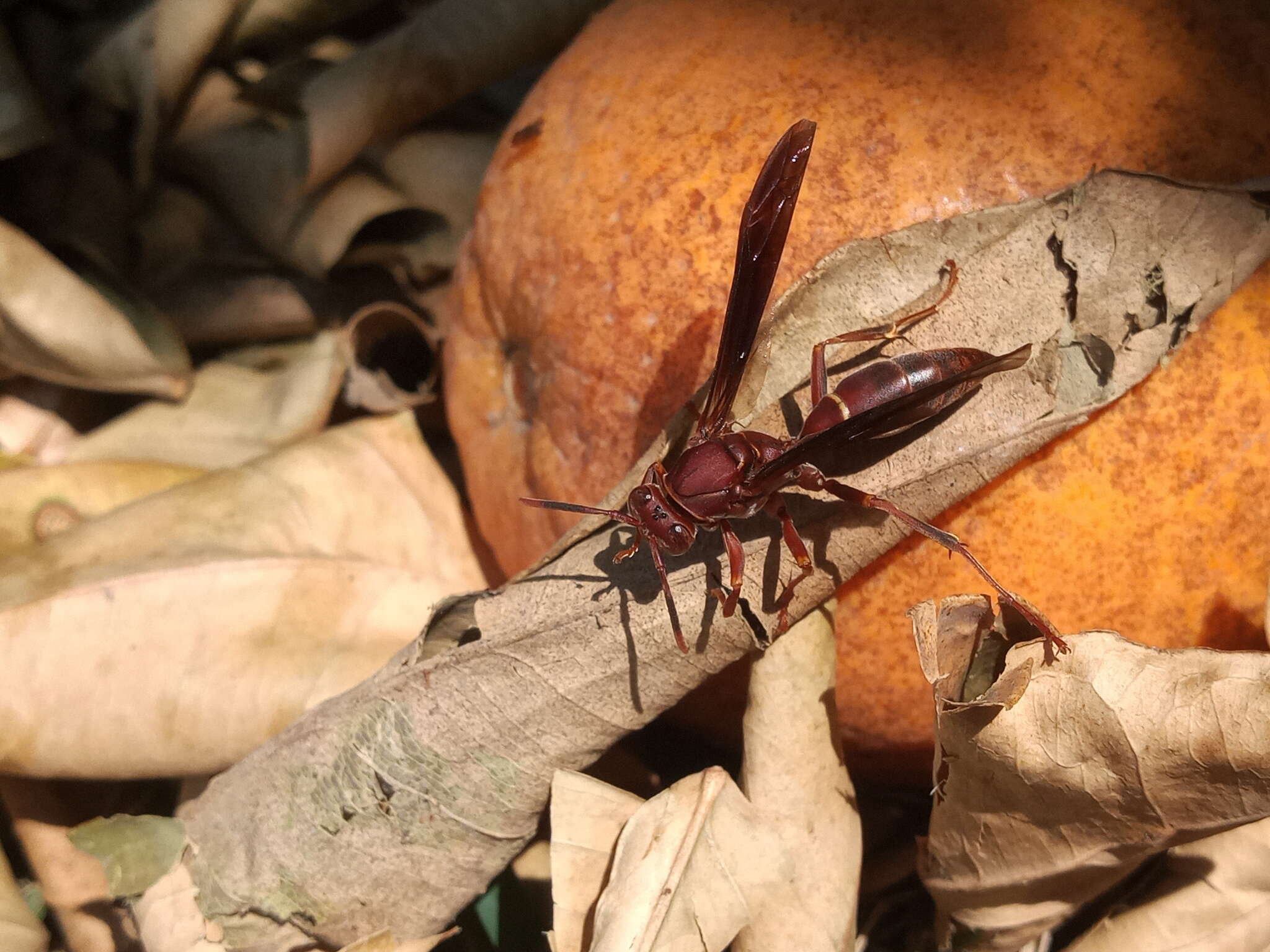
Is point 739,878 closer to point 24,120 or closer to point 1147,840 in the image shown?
point 1147,840

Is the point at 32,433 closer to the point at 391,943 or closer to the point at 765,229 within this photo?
the point at 391,943

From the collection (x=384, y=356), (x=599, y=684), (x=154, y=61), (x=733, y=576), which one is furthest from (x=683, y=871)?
(x=154, y=61)

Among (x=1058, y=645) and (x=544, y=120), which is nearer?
(x=1058, y=645)

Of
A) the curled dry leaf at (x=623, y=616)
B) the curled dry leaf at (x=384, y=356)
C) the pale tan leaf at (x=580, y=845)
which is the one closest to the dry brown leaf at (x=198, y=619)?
the curled dry leaf at (x=623, y=616)

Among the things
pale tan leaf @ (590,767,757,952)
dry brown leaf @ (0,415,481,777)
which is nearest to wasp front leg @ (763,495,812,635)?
pale tan leaf @ (590,767,757,952)

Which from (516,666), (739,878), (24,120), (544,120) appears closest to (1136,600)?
(739,878)

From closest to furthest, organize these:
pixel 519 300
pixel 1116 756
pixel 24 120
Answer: pixel 1116 756 → pixel 519 300 → pixel 24 120
